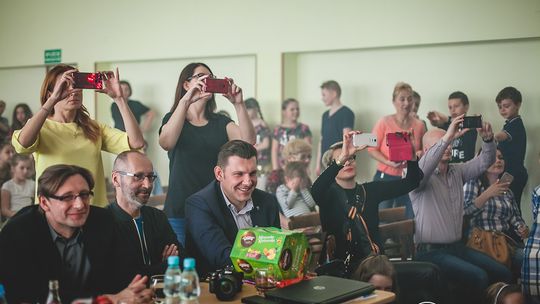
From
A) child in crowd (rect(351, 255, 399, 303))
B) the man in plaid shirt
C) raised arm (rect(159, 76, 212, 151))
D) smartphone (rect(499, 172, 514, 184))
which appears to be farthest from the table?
smartphone (rect(499, 172, 514, 184))

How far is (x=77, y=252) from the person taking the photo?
252cm

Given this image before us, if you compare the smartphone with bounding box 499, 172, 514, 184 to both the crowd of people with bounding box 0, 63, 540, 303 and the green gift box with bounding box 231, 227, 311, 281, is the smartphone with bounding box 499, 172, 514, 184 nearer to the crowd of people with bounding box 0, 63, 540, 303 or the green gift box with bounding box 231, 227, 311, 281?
the crowd of people with bounding box 0, 63, 540, 303

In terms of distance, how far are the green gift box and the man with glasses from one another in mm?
456

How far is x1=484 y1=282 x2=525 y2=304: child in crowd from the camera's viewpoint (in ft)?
12.6

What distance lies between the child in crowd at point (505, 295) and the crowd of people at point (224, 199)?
12mm

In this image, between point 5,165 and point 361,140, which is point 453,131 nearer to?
point 361,140

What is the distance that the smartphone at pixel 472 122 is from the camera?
4.36 metres

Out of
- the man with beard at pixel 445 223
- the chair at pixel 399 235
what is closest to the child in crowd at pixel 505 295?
the man with beard at pixel 445 223

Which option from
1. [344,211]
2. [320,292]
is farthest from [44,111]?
[344,211]

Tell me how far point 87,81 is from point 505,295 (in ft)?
8.68

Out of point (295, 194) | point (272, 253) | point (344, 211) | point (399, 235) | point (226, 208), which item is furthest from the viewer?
point (295, 194)

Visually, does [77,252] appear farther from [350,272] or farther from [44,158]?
[350,272]

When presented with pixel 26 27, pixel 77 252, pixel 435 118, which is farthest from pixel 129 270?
pixel 26 27

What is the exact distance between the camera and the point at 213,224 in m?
3.13
